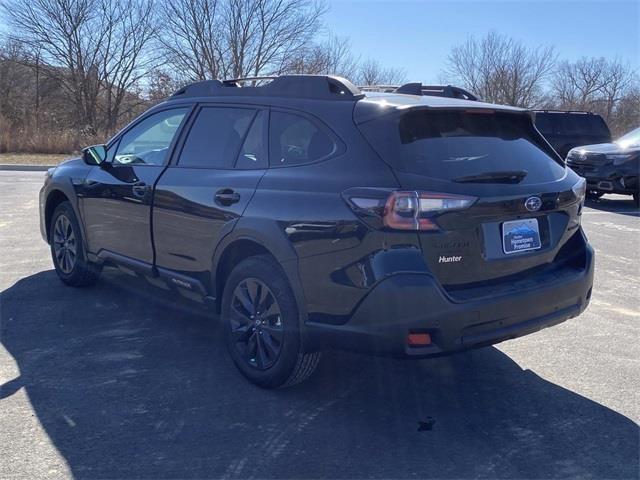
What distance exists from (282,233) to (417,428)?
127 cm

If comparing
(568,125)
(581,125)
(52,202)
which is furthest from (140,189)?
(581,125)

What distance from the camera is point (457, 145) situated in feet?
11.7

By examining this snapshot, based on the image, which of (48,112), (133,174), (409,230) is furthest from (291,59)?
(409,230)

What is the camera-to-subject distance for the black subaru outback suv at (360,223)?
127 inches

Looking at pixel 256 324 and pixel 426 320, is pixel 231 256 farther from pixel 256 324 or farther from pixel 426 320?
pixel 426 320

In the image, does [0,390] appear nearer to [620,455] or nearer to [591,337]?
[620,455]

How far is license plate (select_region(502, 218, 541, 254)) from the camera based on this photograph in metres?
3.48

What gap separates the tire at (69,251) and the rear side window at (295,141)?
96.8 inches

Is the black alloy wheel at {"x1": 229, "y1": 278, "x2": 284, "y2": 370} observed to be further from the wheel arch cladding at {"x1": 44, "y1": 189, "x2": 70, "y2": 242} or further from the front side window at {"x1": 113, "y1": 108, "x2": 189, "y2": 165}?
the wheel arch cladding at {"x1": 44, "y1": 189, "x2": 70, "y2": 242}

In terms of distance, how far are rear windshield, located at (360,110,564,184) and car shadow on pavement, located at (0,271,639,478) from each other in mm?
1314

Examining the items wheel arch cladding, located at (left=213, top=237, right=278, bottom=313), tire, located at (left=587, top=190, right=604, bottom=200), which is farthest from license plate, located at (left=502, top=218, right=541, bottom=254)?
tire, located at (left=587, top=190, right=604, bottom=200)

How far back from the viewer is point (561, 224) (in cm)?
381

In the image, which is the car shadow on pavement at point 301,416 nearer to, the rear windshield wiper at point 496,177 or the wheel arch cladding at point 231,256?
the wheel arch cladding at point 231,256

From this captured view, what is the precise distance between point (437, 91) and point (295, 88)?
1283mm
